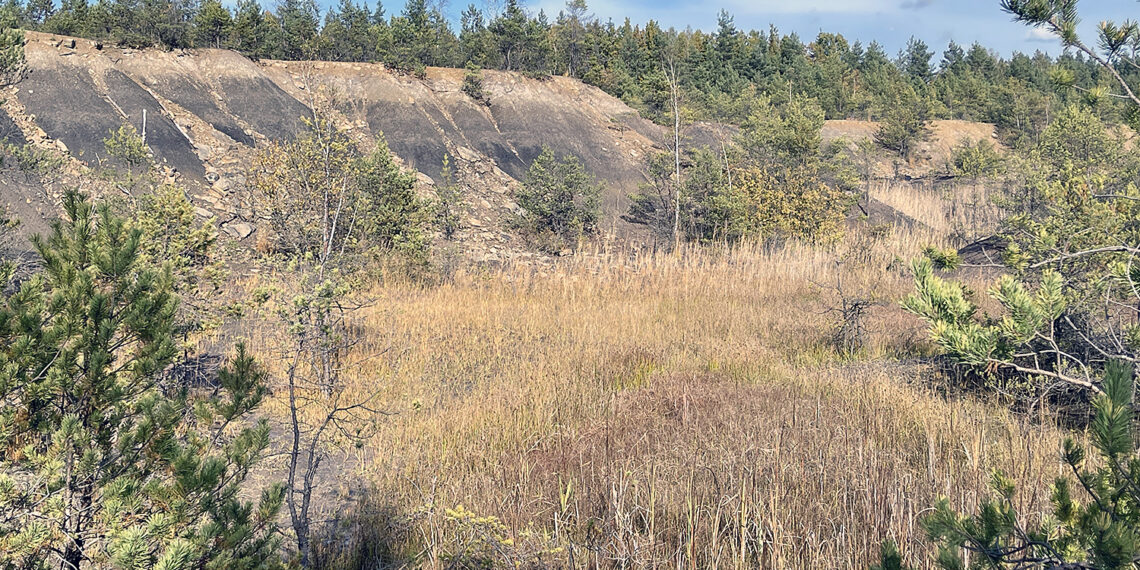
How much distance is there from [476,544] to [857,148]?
3359 cm

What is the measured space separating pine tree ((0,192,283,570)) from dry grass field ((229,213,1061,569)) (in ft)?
3.49

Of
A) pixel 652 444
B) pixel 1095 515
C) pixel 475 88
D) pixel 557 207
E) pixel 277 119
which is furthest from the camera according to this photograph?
pixel 475 88

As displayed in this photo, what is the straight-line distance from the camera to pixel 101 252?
7.00ft

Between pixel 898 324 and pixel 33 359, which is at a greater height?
pixel 33 359

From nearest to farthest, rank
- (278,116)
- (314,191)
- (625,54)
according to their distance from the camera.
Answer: (314,191) < (278,116) < (625,54)

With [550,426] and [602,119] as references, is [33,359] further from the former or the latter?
[602,119]

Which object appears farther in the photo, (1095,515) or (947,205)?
(947,205)

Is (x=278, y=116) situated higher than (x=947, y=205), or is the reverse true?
(x=278, y=116)

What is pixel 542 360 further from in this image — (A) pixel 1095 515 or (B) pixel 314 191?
(A) pixel 1095 515

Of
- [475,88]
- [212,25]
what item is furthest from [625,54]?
[212,25]

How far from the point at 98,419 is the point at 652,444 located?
3.04m

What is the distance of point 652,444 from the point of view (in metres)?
4.41

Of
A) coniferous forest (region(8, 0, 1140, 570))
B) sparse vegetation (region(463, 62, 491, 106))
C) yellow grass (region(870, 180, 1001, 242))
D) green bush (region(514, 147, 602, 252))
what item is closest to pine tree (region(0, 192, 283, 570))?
coniferous forest (region(8, 0, 1140, 570))

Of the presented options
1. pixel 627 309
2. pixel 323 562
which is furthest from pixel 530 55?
pixel 323 562
